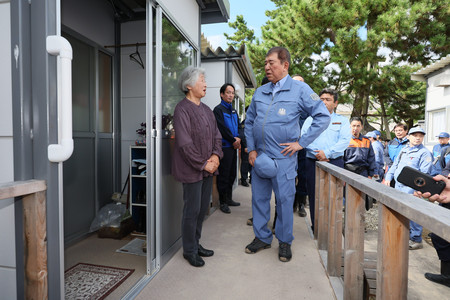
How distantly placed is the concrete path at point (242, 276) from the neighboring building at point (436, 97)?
22.4 ft

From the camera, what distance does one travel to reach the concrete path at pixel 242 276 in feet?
6.45

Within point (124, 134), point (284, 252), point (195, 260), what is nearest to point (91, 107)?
point (124, 134)

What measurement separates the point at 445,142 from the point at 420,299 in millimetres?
3644

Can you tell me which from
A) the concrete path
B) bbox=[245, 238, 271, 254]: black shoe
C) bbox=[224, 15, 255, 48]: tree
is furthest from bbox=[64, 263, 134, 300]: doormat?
bbox=[224, 15, 255, 48]: tree

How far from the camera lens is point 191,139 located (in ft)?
7.27

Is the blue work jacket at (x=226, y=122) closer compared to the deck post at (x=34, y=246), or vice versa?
the deck post at (x=34, y=246)

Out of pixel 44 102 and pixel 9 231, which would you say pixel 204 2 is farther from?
pixel 9 231

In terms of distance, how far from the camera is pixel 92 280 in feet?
7.36

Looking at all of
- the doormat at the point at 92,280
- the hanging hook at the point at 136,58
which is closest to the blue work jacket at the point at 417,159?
the doormat at the point at 92,280

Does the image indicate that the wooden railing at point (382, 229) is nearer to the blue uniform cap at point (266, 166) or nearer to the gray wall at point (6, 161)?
the blue uniform cap at point (266, 166)

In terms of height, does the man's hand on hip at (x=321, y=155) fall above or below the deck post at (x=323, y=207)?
above

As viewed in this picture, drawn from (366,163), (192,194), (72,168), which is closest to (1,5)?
(192,194)

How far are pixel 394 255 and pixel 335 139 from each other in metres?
2.08

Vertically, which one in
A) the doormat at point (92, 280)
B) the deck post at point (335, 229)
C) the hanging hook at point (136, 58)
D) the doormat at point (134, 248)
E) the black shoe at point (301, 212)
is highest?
the hanging hook at point (136, 58)
